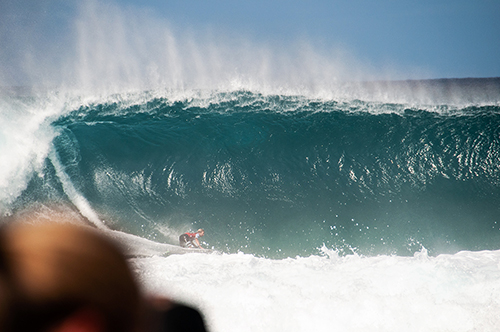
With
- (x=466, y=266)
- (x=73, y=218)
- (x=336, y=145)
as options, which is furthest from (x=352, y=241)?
(x=73, y=218)

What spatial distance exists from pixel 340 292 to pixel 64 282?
372 centimetres

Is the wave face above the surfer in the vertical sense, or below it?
above

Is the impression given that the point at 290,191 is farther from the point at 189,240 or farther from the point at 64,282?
the point at 64,282

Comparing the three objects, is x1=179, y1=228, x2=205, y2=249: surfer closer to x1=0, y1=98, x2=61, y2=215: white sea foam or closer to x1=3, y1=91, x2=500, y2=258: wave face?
x1=3, y1=91, x2=500, y2=258: wave face

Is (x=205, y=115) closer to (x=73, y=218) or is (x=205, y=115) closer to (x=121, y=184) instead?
(x=121, y=184)

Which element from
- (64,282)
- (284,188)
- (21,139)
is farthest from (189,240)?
(64,282)

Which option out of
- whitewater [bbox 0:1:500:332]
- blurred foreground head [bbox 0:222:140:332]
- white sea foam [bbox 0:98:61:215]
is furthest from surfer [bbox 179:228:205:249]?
blurred foreground head [bbox 0:222:140:332]

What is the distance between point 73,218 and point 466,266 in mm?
7454

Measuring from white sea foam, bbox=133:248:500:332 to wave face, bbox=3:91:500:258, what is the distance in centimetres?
222

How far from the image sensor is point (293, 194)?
24.4 feet

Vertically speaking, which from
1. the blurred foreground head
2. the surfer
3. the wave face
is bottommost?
the surfer

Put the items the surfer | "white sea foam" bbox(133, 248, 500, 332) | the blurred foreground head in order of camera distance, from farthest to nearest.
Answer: the surfer, "white sea foam" bbox(133, 248, 500, 332), the blurred foreground head

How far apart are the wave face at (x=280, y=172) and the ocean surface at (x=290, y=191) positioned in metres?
0.04

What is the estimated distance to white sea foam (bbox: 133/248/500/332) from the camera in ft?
10.5
